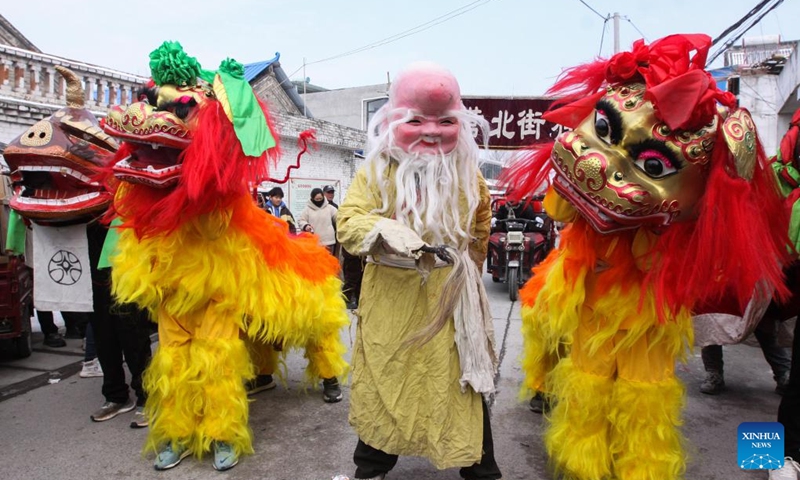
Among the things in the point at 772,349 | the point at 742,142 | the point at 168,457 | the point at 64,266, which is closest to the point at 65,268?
the point at 64,266

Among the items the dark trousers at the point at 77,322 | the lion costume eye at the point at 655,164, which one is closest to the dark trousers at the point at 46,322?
the dark trousers at the point at 77,322

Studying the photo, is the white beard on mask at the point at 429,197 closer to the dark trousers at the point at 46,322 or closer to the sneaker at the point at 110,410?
the sneaker at the point at 110,410

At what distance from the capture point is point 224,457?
2.71 m

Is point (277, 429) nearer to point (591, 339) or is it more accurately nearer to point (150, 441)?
point (150, 441)

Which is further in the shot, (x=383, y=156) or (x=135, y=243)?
(x=135, y=243)

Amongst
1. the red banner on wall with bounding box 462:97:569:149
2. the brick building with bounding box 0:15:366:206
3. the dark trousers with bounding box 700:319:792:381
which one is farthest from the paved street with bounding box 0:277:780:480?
the red banner on wall with bounding box 462:97:569:149

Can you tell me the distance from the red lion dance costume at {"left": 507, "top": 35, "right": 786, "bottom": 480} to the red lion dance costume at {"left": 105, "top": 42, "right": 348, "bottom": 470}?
1.28 meters

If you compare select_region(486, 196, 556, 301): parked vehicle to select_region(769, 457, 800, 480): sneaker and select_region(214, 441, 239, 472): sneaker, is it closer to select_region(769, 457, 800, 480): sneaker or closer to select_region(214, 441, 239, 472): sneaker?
select_region(769, 457, 800, 480): sneaker

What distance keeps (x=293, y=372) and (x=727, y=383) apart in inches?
121

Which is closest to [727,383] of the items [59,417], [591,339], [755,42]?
[591,339]

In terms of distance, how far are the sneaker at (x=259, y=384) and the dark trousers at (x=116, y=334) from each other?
2.22 feet

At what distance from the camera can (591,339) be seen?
7.69 feet

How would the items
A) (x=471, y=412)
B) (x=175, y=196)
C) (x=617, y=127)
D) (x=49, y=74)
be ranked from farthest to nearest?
(x=49, y=74), (x=175, y=196), (x=471, y=412), (x=617, y=127)

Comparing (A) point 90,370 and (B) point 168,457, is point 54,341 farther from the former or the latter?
(B) point 168,457
